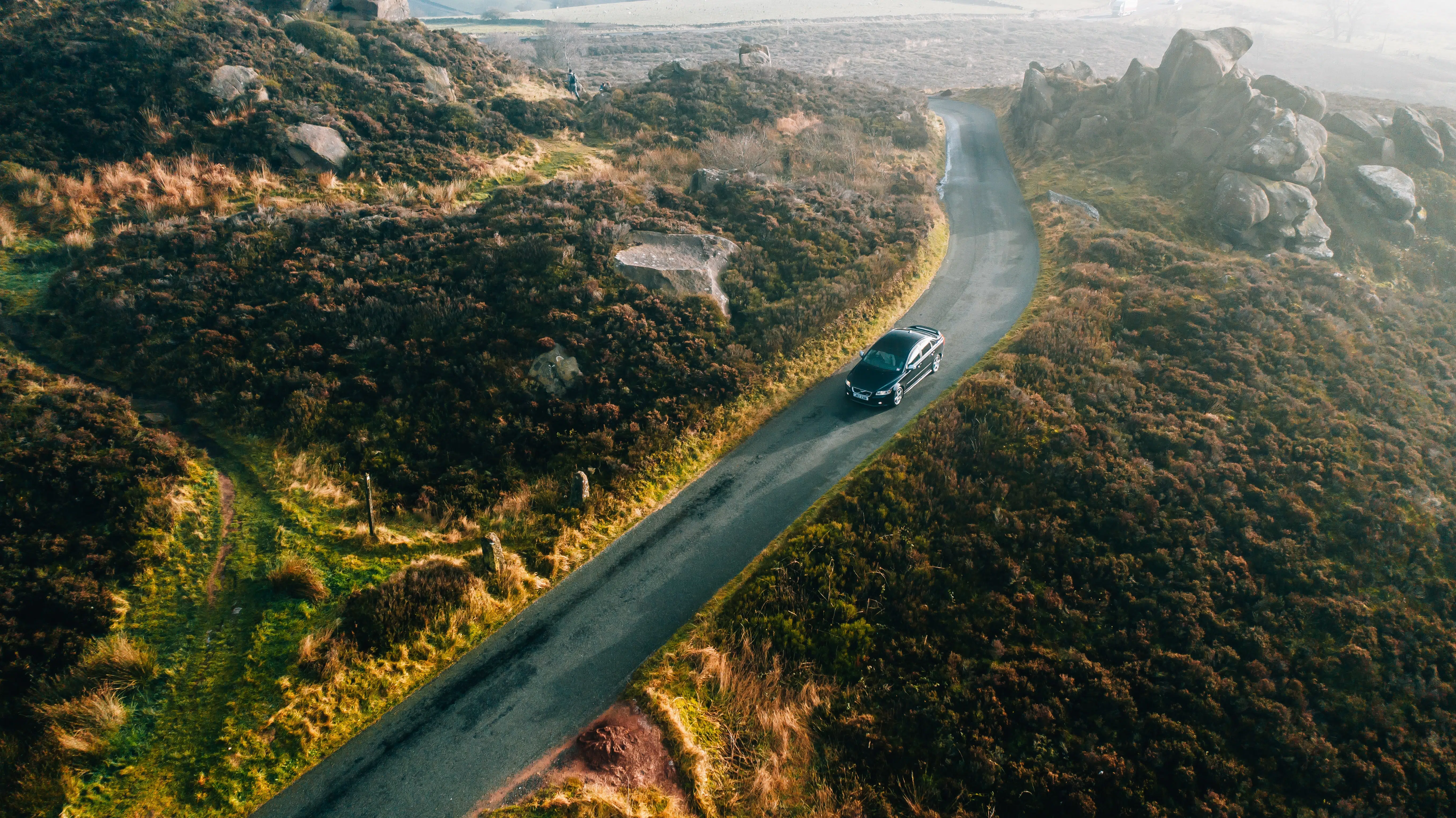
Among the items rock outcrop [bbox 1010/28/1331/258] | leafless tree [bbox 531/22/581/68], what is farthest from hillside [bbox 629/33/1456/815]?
leafless tree [bbox 531/22/581/68]

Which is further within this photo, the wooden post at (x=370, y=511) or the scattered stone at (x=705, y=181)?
the scattered stone at (x=705, y=181)

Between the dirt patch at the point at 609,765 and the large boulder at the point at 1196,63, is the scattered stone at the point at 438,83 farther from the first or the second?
the large boulder at the point at 1196,63

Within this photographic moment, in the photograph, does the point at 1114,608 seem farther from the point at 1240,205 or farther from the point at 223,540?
the point at 1240,205

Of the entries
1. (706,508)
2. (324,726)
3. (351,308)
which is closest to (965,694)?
(706,508)

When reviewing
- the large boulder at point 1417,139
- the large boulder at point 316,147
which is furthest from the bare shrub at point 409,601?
the large boulder at point 1417,139

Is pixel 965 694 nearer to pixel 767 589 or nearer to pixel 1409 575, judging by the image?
pixel 767 589

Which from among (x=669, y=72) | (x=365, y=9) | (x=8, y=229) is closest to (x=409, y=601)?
(x=8, y=229)
